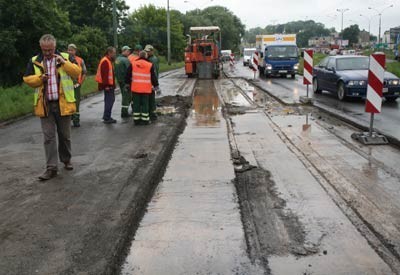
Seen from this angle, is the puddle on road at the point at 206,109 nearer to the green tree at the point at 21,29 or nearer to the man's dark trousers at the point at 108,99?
the man's dark trousers at the point at 108,99

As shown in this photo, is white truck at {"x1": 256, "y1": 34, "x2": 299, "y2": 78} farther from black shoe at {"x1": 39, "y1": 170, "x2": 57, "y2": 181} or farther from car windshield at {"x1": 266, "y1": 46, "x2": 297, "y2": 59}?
black shoe at {"x1": 39, "y1": 170, "x2": 57, "y2": 181}

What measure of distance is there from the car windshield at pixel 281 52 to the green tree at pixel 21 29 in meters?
14.5

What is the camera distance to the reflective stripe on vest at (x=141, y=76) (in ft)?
37.1

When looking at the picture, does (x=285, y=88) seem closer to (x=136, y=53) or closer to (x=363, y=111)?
(x=363, y=111)

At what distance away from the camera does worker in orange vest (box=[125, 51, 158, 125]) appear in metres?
11.3

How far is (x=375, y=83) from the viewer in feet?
31.6

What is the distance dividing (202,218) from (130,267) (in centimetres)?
132

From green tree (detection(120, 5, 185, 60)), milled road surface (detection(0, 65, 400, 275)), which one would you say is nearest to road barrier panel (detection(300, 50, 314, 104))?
milled road surface (detection(0, 65, 400, 275))

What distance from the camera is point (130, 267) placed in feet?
13.6

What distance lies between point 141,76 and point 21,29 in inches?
982

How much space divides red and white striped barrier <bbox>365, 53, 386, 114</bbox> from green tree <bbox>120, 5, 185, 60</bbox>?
5423 cm

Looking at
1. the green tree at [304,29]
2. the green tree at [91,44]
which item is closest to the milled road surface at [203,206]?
the green tree at [91,44]

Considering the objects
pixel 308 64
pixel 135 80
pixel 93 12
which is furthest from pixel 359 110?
pixel 93 12

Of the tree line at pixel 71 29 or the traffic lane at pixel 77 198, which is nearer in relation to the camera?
the traffic lane at pixel 77 198
